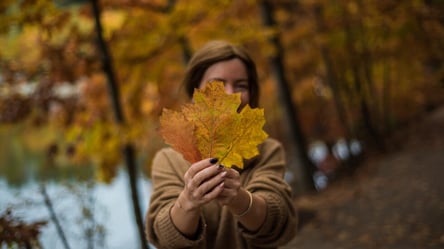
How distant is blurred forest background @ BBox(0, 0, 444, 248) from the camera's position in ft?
14.9

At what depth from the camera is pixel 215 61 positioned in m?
1.72

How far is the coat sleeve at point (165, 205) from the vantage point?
4.81 ft

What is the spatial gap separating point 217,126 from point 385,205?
6.42m

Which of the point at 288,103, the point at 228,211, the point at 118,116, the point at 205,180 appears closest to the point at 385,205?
the point at 288,103

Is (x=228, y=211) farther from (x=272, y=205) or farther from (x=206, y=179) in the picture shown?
(x=206, y=179)

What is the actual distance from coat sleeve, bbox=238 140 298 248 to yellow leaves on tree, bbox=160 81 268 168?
0.44 m

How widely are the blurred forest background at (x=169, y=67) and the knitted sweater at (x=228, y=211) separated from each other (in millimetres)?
457

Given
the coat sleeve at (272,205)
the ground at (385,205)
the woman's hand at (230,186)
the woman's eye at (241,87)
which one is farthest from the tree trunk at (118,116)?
the woman's hand at (230,186)

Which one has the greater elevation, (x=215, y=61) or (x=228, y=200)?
(x=215, y=61)


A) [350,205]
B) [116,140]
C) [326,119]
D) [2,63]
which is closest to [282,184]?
[116,140]

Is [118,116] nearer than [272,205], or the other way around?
[272,205]

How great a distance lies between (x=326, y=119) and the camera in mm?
12227

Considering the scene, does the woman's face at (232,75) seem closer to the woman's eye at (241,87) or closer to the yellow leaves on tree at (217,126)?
the woman's eye at (241,87)

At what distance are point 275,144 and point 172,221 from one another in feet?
2.14
